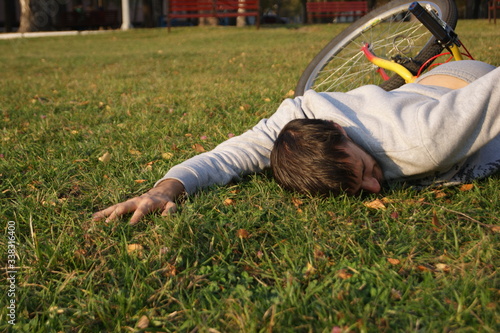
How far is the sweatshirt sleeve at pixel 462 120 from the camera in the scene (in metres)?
1.94

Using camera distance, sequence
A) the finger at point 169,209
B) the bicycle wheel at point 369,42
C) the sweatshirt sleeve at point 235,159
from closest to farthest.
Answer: the finger at point 169,209, the sweatshirt sleeve at point 235,159, the bicycle wheel at point 369,42

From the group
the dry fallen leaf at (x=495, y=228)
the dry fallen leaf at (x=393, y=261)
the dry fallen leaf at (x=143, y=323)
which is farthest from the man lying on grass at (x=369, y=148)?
the dry fallen leaf at (x=143, y=323)

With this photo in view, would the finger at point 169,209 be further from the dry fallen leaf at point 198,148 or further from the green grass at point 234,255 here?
the dry fallen leaf at point 198,148

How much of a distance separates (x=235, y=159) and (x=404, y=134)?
904 mm

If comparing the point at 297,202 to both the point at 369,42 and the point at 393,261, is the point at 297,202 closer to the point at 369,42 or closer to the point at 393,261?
the point at 393,261

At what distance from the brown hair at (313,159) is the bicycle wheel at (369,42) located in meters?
1.49

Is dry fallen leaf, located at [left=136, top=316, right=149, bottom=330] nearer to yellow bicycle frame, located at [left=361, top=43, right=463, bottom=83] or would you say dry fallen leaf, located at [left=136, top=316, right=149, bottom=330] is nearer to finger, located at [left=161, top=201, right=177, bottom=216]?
finger, located at [left=161, top=201, right=177, bottom=216]

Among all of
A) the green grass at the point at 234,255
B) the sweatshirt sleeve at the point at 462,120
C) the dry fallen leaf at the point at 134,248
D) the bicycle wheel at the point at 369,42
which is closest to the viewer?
the green grass at the point at 234,255

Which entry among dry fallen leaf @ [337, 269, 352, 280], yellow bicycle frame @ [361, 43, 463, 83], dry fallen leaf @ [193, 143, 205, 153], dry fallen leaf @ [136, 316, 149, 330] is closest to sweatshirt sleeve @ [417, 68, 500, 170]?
dry fallen leaf @ [337, 269, 352, 280]

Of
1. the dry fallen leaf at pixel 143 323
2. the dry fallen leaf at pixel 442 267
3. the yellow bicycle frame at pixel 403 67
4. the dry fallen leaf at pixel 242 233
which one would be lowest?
the dry fallen leaf at pixel 143 323

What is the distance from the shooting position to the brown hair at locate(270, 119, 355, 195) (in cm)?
205

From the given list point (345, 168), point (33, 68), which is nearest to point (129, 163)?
point (345, 168)

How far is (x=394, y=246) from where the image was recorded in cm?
177

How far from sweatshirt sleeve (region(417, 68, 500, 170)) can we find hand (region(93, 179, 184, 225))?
3.92 feet
